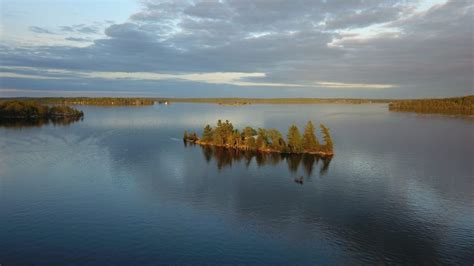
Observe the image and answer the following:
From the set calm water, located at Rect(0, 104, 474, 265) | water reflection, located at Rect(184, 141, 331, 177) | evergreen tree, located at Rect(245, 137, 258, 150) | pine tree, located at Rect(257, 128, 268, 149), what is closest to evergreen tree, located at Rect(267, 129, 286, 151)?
pine tree, located at Rect(257, 128, 268, 149)

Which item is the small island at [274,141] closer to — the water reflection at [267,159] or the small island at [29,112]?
the water reflection at [267,159]

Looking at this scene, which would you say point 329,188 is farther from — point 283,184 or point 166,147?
point 166,147

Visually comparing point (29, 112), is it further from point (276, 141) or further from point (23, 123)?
point (276, 141)

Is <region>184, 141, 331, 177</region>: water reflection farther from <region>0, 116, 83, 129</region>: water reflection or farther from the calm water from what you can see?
<region>0, 116, 83, 129</region>: water reflection

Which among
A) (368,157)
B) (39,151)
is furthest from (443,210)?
(39,151)

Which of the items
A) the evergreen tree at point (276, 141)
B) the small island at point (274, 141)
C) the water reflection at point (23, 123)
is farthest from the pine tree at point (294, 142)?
the water reflection at point (23, 123)

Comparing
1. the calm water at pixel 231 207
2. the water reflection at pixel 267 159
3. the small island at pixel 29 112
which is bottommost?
the calm water at pixel 231 207
